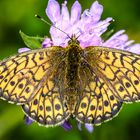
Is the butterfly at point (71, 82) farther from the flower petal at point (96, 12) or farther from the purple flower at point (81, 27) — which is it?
the flower petal at point (96, 12)

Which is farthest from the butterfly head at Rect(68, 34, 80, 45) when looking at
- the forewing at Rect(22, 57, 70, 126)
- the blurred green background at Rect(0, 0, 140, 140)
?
the blurred green background at Rect(0, 0, 140, 140)

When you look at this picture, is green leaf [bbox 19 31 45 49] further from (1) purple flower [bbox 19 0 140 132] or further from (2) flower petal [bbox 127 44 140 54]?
(2) flower petal [bbox 127 44 140 54]

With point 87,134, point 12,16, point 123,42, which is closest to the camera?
point 123,42

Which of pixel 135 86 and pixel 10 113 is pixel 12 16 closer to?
pixel 10 113

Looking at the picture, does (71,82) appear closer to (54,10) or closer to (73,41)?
(73,41)

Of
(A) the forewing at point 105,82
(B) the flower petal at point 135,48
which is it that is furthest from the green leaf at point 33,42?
(B) the flower petal at point 135,48

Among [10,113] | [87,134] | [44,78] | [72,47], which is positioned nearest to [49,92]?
[44,78]
